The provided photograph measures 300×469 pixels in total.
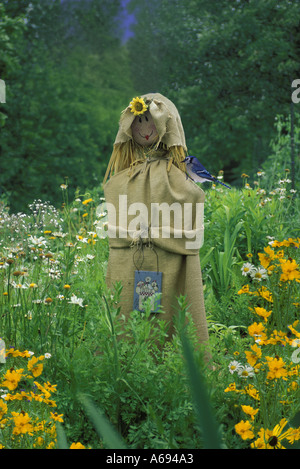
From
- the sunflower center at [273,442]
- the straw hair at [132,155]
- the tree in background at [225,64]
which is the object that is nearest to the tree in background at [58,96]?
the tree in background at [225,64]

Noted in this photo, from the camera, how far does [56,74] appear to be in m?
15.3

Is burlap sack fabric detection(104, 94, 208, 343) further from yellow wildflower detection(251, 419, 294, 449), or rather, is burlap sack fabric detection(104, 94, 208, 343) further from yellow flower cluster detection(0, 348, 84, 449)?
yellow wildflower detection(251, 419, 294, 449)

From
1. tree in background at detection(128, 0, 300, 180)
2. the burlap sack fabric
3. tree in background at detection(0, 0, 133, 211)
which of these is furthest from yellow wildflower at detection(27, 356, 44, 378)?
tree in background at detection(128, 0, 300, 180)

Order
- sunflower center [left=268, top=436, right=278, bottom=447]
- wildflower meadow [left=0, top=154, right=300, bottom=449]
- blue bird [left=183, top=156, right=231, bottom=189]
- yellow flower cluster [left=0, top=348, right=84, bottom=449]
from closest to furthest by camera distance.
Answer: sunflower center [left=268, top=436, right=278, bottom=447] → yellow flower cluster [left=0, top=348, right=84, bottom=449] → wildflower meadow [left=0, top=154, right=300, bottom=449] → blue bird [left=183, top=156, right=231, bottom=189]

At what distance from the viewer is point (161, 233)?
2949 millimetres

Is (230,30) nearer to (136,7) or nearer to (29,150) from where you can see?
(136,7)

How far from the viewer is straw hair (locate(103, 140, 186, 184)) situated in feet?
10.4

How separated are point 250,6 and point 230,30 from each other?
0.83 m

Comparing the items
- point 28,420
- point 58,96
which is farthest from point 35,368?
point 58,96

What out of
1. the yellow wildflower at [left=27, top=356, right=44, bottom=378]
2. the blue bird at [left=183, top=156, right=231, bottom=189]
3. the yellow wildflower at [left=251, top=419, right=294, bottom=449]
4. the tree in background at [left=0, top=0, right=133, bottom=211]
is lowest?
the yellow wildflower at [left=251, top=419, right=294, bottom=449]

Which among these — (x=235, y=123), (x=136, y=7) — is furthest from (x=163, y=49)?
(x=235, y=123)

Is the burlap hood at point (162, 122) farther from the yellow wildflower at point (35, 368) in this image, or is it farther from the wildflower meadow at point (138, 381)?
the yellow wildflower at point (35, 368)

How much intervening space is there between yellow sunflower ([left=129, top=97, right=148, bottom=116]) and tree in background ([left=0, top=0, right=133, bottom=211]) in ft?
22.3

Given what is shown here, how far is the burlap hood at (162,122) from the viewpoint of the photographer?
3.05 metres
